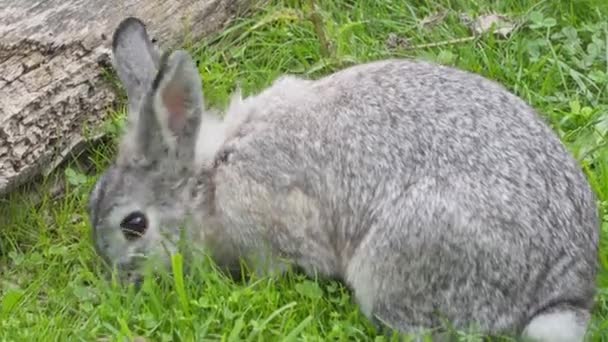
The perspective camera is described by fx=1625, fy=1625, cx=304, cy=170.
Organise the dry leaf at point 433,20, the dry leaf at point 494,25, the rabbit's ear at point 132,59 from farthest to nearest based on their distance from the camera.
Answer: the dry leaf at point 433,20 < the dry leaf at point 494,25 < the rabbit's ear at point 132,59

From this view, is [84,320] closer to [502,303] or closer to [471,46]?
[502,303]

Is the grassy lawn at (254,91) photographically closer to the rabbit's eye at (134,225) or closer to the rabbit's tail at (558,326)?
the rabbit's tail at (558,326)

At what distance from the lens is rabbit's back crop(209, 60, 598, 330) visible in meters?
5.94

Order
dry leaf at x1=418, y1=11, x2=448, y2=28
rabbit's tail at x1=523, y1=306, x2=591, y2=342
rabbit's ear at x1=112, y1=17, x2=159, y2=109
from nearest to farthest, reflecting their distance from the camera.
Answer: rabbit's tail at x1=523, y1=306, x2=591, y2=342 → rabbit's ear at x1=112, y1=17, x2=159, y2=109 → dry leaf at x1=418, y1=11, x2=448, y2=28

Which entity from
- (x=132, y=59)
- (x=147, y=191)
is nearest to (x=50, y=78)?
(x=132, y=59)

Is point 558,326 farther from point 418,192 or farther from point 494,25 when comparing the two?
point 494,25

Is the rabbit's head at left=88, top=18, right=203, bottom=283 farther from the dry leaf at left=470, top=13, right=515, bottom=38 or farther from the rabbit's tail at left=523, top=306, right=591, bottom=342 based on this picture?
the dry leaf at left=470, top=13, right=515, bottom=38

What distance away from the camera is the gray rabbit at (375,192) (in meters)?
5.95

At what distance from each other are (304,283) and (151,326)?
0.63 metres

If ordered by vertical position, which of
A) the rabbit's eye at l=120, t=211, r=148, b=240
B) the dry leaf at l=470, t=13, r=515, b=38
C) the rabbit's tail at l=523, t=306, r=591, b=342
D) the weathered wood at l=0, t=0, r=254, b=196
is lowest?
the dry leaf at l=470, t=13, r=515, b=38

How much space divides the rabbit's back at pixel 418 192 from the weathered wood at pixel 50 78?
0.90 meters

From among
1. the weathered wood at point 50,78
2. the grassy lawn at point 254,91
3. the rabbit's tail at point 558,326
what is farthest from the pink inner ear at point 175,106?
the rabbit's tail at point 558,326

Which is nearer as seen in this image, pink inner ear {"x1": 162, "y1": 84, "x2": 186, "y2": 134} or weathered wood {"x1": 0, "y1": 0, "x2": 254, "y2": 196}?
pink inner ear {"x1": 162, "y1": 84, "x2": 186, "y2": 134}

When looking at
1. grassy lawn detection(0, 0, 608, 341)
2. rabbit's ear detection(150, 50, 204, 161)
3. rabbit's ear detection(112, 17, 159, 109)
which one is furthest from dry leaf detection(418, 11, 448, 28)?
rabbit's ear detection(150, 50, 204, 161)
